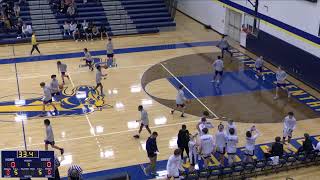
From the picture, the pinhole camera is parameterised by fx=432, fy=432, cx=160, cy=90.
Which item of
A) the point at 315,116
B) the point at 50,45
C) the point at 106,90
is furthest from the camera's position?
the point at 50,45

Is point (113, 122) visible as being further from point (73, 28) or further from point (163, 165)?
point (73, 28)

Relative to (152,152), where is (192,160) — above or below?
below

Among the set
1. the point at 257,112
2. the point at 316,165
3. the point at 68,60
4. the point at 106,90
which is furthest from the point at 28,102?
the point at 316,165

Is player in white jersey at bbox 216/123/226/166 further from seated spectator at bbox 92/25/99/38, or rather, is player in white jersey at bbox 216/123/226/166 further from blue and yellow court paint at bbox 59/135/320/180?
seated spectator at bbox 92/25/99/38

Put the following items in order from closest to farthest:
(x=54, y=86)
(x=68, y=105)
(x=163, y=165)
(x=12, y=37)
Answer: (x=163, y=165) < (x=54, y=86) < (x=68, y=105) < (x=12, y=37)

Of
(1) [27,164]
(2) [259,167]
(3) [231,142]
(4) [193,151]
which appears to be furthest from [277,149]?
(1) [27,164]

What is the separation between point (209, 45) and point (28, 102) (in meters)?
12.5

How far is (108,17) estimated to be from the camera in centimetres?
3003

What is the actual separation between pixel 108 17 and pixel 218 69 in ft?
41.1

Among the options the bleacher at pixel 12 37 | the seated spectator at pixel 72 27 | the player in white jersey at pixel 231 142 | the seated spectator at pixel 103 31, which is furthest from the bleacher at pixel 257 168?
the bleacher at pixel 12 37

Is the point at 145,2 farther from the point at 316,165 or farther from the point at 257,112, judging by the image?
the point at 316,165

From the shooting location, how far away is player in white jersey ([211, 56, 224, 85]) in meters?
19.8

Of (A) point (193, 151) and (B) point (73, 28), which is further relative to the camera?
(B) point (73, 28)

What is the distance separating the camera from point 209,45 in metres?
26.8
